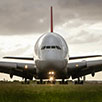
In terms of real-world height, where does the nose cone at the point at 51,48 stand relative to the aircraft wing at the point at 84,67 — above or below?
above

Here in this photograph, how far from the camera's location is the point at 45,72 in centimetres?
3419

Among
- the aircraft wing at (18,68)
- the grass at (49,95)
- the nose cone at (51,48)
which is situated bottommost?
the grass at (49,95)

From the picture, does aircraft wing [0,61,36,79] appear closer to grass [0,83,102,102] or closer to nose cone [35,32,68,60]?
nose cone [35,32,68,60]

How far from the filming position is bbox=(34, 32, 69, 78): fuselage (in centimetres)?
3250

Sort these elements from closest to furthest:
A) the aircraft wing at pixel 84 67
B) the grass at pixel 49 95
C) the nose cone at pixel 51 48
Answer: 1. the grass at pixel 49 95
2. the nose cone at pixel 51 48
3. the aircraft wing at pixel 84 67

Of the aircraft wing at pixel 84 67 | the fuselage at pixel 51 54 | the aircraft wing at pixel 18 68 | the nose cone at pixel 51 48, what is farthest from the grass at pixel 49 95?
the aircraft wing at pixel 84 67

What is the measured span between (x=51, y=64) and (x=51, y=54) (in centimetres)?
99

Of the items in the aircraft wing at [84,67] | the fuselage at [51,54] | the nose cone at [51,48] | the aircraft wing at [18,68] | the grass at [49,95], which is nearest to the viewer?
the grass at [49,95]

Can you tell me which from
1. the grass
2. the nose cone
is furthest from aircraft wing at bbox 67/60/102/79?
the grass

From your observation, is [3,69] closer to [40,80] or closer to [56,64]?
[40,80]

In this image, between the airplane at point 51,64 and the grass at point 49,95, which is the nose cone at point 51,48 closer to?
the airplane at point 51,64

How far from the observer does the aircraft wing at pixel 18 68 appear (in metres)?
38.4

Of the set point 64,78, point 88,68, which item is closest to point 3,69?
point 64,78

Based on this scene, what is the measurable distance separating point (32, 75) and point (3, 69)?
11.4 ft
